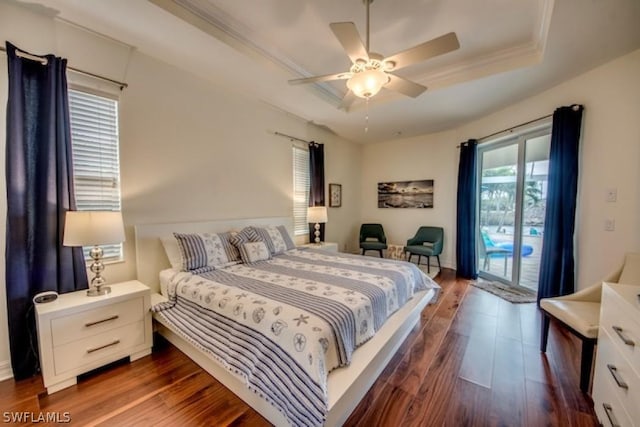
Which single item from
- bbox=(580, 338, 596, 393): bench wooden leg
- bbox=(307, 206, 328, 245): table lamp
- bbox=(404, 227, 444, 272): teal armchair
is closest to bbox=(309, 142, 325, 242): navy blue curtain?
bbox=(307, 206, 328, 245): table lamp

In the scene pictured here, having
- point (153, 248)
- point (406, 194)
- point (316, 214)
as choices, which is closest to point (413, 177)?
point (406, 194)

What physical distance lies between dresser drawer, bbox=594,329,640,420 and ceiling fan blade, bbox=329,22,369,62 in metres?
2.21

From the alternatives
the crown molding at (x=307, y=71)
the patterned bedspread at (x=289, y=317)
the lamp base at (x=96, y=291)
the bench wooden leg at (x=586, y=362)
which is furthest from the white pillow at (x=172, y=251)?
the bench wooden leg at (x=586, y=362)

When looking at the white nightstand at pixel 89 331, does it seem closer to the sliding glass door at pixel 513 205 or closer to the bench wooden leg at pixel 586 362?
the bench wooden leg at pixel 586 362

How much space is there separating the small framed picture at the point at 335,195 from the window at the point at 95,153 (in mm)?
3426

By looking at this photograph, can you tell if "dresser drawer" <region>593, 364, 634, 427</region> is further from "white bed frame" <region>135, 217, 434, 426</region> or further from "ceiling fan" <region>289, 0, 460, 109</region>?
"ceiling fan" <region>289, 0, 460, 109</region>

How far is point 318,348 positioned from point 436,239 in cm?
402

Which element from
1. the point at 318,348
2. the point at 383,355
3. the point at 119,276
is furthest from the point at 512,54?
the point at 119,276

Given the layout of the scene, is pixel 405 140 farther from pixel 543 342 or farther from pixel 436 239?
pixel 543 342

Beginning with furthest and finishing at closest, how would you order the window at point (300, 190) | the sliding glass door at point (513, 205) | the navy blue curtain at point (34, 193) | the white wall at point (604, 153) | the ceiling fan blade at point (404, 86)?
the window at point (300, 190) < the sliding glass door at point (513, 205) < the white wall at point (604, 153) < the ceiling fan blade at point (404, 86) < the navy blue curtain at point (34, 193)

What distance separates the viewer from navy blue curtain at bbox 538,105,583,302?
275cm

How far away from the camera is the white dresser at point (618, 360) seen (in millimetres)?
1144

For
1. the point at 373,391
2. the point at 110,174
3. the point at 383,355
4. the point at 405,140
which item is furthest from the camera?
the point at 405,140

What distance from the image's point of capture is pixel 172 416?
1579 mm
